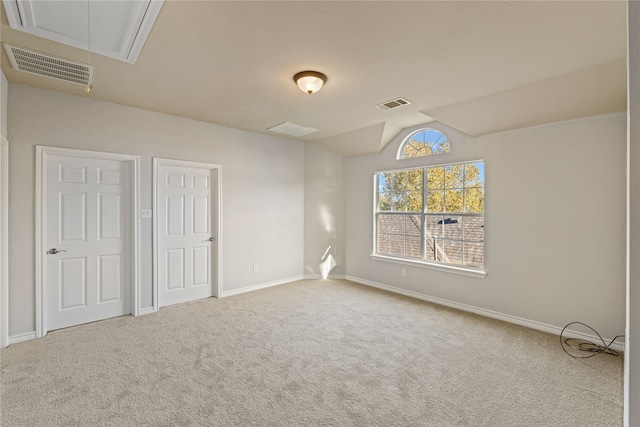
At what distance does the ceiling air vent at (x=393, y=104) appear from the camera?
3.34 metres

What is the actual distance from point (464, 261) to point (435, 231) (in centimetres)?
58

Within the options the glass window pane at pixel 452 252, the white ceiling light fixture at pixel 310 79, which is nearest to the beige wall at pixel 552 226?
the glass window pane at pixel 452 252

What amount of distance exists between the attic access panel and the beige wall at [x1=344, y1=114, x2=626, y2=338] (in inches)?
146

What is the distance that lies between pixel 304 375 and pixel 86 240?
302cm

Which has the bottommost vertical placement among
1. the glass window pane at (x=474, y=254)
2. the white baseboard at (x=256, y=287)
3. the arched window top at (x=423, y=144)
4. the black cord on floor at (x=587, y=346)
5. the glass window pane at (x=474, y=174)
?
the black cord on floor at (x=587, y=346)

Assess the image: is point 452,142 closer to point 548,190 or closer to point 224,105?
point 548,190

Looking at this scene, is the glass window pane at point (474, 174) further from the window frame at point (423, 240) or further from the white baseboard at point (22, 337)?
the white baseboard at point (22, 337)

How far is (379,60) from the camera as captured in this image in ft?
8.03

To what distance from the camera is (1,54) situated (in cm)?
240

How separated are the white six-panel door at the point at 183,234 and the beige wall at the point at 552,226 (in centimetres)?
351

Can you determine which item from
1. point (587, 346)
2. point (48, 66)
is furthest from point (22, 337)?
point (587, 346)

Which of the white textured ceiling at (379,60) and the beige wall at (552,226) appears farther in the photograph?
the beige wall at (552,226)

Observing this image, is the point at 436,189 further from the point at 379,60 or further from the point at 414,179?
the point at 379,60

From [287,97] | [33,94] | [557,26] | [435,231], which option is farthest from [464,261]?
[33,94]
